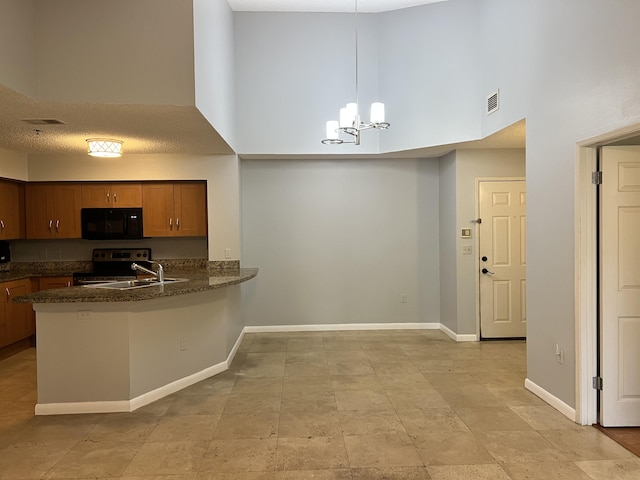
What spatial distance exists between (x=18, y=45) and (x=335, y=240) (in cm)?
420

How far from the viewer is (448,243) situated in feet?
19.1

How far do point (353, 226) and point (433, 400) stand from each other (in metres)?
3.02

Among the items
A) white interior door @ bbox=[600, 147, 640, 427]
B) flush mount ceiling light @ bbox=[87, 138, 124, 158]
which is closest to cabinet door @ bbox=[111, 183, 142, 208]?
flush mount ceiling light @ bbox=[87, 138, 124, 158]

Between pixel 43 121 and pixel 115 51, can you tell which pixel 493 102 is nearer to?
pixel 115 51

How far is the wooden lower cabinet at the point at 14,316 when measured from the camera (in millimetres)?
5030

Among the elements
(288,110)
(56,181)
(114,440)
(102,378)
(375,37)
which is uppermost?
(375,37)

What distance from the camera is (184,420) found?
3.34 meters

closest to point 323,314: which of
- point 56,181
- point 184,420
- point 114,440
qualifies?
point 184,420

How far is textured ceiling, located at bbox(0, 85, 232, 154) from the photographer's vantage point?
332cm

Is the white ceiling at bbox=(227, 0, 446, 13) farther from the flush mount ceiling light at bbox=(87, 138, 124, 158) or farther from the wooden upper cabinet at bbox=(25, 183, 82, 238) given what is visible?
the wooden upper cabinet at bbox=(25, 183, 82, 238)

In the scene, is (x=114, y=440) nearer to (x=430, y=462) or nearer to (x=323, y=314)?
(x=430, y=462)

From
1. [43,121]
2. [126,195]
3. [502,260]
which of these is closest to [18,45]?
[43,121]

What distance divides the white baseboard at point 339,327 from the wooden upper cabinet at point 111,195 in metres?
2.36

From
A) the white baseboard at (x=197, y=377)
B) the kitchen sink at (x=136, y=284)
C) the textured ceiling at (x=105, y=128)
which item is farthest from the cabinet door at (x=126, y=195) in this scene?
the white baseboard at (x=197, y=377)
